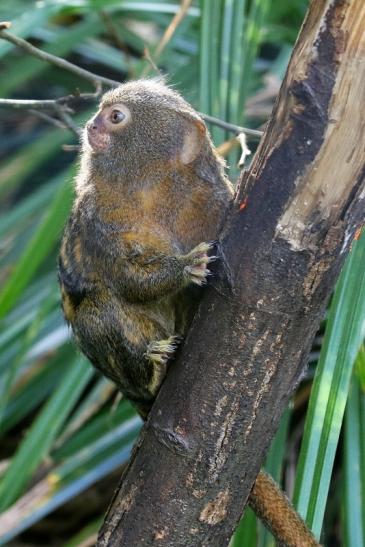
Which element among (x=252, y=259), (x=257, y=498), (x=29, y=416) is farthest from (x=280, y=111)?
(x=29, y=416)

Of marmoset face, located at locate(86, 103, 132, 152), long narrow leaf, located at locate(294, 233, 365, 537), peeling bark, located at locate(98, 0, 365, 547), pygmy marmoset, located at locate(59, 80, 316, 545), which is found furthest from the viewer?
marmoset face, located at locate(86, 103, 132, 152)

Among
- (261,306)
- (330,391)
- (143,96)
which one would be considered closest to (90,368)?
(143,96)

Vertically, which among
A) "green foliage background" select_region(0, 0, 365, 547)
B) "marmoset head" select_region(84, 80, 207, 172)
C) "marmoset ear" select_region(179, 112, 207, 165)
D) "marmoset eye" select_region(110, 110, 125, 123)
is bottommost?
"green foliage background" select_region(0, 0, 365, 547)

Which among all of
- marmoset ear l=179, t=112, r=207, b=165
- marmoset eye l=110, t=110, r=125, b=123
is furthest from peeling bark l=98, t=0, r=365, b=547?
marmoset eye l=110, t=110, r=125, b=123

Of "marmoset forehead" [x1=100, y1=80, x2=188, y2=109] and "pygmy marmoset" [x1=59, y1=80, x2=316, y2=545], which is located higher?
"marmoset forehead" [x1=100, y1=80, x2=188, y2=109]

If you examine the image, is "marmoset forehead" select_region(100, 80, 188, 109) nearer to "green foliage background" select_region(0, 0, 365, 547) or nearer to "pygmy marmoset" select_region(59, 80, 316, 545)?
"pygmy marmoset" select_region(59, 80, 316, 545)

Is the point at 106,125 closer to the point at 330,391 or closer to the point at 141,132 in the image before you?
the point at 141,132

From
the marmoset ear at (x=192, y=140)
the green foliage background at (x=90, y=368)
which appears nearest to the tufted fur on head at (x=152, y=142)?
the marmoset ear at (x=192, y=140)
